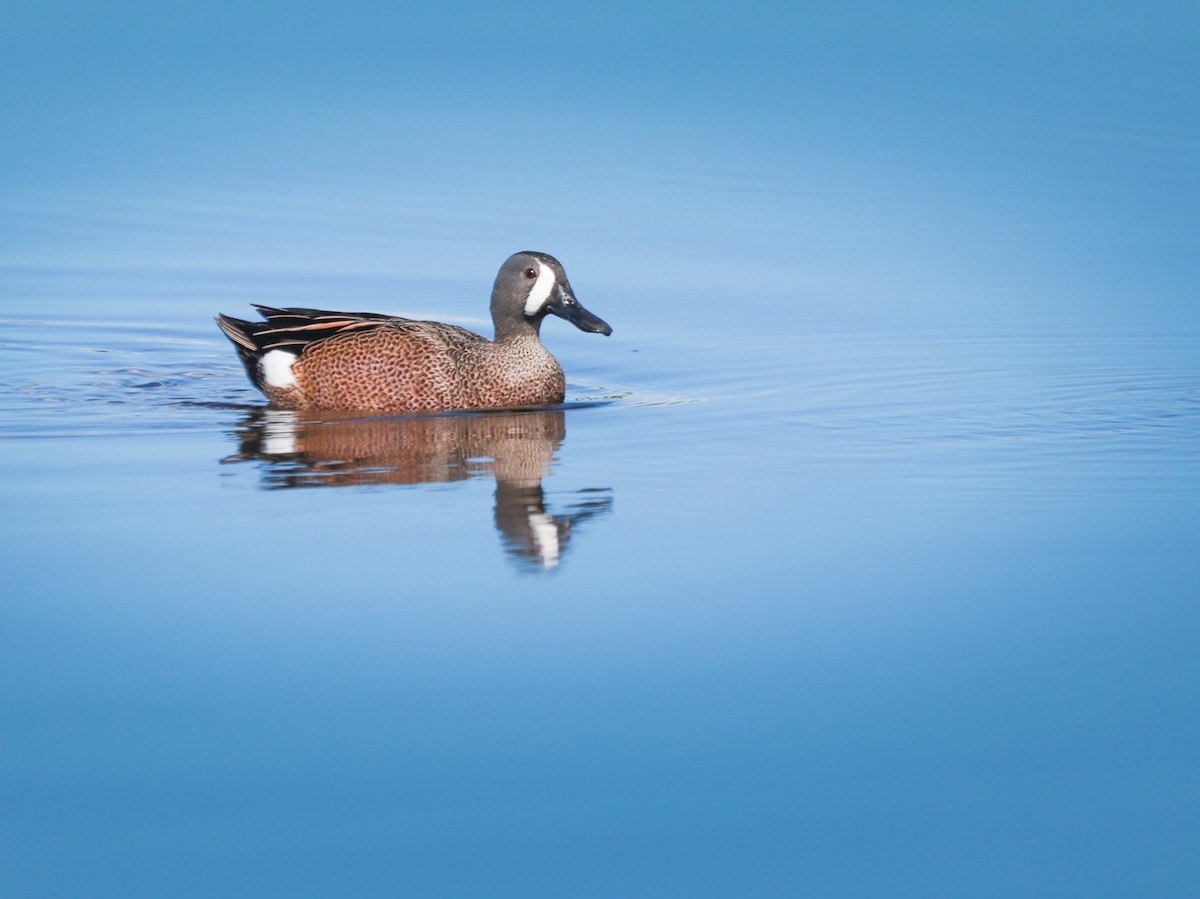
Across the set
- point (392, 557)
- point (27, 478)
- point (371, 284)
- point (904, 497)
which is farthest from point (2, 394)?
point (904, 497)

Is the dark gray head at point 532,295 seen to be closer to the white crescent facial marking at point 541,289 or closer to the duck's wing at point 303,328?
the white crescent facial marking at point 541,289

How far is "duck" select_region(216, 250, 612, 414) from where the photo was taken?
36.7ft

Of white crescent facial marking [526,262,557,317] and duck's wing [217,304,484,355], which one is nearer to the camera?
Answer: duck's wing [217,304,484,355]

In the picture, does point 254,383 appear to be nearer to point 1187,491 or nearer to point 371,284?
point 371,284

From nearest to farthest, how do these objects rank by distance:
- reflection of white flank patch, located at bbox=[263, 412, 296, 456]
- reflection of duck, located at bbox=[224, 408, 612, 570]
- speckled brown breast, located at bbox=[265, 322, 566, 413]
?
reflection of duck, located at bbox=[224, 408, 612, 570] < reflection of white flank patch, located at bbox=[263, 412, 296, 456] < speckled brown breast, located at bbox=[265, 322, 566, 413]

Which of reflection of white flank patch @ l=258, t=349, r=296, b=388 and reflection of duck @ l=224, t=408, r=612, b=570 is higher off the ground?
reflection of white flank patch @ l=258, t=349, r=296, b=388

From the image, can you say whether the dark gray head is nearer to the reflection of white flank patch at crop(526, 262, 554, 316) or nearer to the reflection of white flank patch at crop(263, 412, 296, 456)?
the reflection of white flank patch at crop(526, 262, 554, 316)

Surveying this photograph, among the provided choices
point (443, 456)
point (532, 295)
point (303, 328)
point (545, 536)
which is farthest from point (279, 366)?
Result: point (545, 536)

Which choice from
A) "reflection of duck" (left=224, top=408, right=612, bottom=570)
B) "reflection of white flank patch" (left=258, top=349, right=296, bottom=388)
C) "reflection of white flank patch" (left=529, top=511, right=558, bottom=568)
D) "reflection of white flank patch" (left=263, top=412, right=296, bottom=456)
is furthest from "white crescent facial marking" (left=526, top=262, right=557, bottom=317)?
"reflection of white flank patch" (left=529, top=511, right=558, bottom=568)

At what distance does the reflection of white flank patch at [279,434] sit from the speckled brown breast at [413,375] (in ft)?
1.00

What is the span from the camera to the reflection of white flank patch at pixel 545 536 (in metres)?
7.27

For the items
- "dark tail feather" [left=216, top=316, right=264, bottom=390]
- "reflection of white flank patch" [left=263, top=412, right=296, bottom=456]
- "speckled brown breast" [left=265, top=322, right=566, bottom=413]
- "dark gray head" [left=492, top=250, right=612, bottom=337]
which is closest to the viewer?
"reflection of white flank patch" [left=263, top=412, right=296, bottom=456]

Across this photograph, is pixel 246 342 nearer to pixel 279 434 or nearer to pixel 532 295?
pixel 279 434

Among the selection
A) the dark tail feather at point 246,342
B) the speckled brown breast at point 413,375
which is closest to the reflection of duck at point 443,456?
the speckled brown breast at point 413,375
